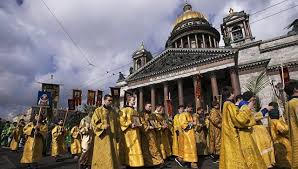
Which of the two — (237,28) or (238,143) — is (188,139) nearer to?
(238,143)

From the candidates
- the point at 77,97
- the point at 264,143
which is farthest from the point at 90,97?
the point at 264,143

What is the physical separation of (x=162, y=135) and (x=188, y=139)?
173 cm

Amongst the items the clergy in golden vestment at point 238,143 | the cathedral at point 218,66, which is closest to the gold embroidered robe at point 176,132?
the clergy in golden vestment at point 238,143

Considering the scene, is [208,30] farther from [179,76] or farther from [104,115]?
[104,115]

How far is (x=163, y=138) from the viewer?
9.27 m

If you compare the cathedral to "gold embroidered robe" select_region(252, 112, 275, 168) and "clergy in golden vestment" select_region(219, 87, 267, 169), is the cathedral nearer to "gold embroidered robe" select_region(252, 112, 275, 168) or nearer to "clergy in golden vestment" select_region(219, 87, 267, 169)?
"gold embroidered robe" select_region(252, 112, 275, 168)

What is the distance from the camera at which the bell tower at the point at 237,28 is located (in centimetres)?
3759

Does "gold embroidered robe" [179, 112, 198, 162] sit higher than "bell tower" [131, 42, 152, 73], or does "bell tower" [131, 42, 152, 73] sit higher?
"bell tower" [131, 42, 152, 73]

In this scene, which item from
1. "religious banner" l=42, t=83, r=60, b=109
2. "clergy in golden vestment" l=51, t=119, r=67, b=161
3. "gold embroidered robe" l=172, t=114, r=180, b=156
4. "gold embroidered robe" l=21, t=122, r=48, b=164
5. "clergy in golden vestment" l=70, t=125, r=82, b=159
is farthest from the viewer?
"religious banner" l=42, t=83, r=60, b=109

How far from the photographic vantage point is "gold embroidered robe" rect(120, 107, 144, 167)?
20.9 feet

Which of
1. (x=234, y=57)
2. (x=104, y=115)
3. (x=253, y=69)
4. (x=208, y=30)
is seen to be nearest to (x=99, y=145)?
(x=104, y=115)

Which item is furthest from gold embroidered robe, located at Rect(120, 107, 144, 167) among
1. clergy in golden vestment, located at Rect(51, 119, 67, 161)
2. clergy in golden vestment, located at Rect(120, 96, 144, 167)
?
clergy in golden vestment, located at Rect(51, 119, 67, 161)

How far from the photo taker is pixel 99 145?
5531 mm

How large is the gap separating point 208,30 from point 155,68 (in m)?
18.9
